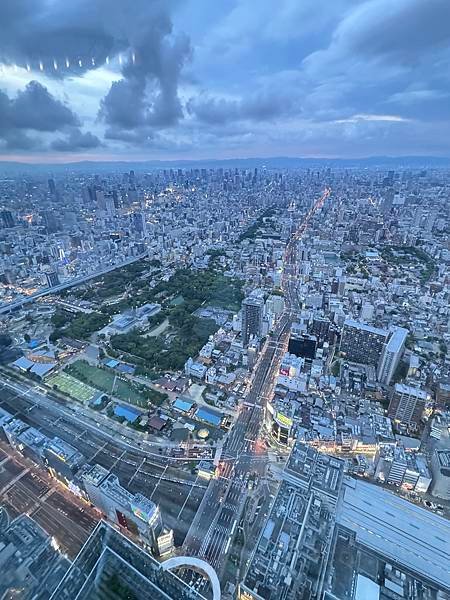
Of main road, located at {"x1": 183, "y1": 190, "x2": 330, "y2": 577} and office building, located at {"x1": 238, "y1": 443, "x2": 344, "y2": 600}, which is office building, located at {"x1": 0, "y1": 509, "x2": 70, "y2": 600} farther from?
office building, located at {"x1": 238, "y1": 443, "x2": 344, "y2": 600}

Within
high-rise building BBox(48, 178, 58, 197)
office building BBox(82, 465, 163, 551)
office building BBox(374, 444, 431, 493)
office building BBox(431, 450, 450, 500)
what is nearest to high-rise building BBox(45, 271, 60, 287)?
office building BBox(82, 465, 163, 551)

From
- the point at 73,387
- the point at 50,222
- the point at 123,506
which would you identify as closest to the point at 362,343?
the point at 123,506

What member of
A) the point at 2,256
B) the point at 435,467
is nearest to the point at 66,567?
the point at 435,467

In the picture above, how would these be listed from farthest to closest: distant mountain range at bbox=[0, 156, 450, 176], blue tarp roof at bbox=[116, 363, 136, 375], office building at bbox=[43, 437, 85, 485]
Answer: distant mountain range at bbox=[0, 156, 450, 176], blue tarp roof at bbox=[116, 363, 136, 375], office building at bbox=[43, 437, 85, 485]

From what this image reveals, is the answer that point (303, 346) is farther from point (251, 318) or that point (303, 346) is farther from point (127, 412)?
point (127, 412)

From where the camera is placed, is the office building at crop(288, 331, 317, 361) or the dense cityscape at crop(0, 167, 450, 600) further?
the office building at crop(288, 331, 317, 361)

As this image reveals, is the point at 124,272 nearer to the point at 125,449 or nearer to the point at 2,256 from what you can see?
the point at 2,256

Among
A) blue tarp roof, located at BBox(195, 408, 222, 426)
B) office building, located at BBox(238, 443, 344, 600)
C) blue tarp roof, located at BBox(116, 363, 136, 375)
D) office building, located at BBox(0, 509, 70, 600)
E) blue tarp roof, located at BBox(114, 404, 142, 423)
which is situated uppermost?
office building, located at BBox(0, 509, 70, 600)

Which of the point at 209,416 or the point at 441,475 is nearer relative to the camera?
the point at 441,475
